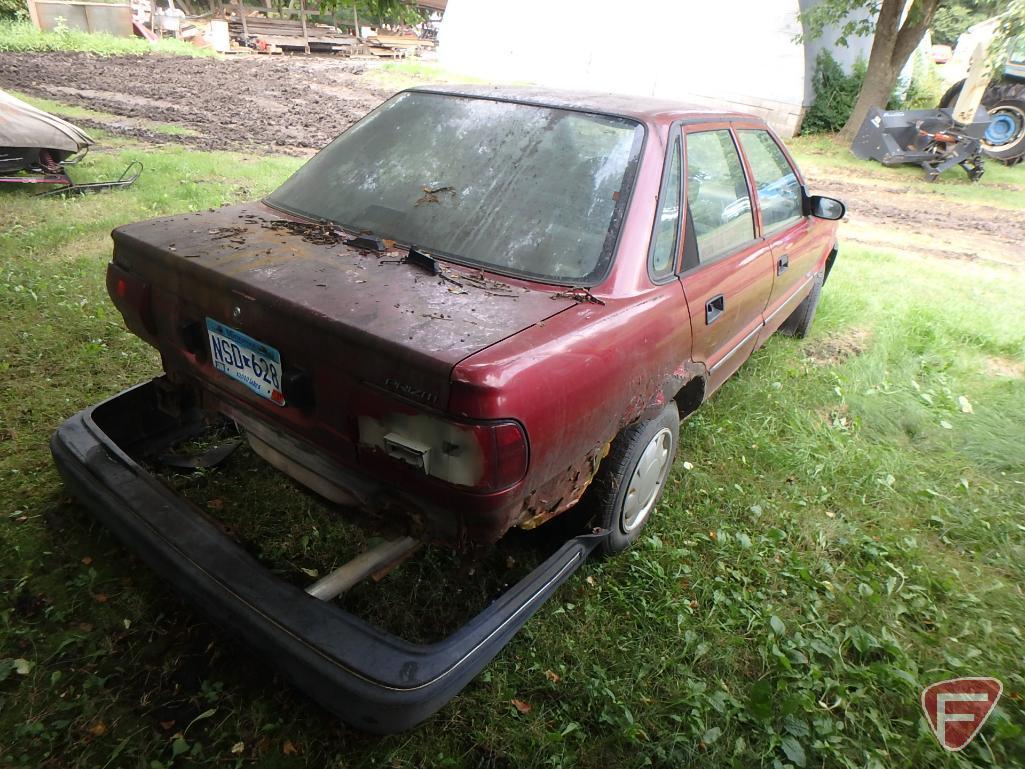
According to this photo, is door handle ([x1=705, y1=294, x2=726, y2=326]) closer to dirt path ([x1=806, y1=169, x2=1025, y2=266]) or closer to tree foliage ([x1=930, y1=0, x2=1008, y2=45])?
dirt path ([x1=806, y1=169, x2=1025, y2=266])

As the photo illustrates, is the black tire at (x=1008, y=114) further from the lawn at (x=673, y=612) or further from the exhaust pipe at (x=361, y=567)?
the exhaust pipe at (x=361, y=567)

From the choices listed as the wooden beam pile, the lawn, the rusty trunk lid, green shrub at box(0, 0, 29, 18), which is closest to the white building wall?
the wooden beam pile

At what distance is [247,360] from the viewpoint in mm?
1863

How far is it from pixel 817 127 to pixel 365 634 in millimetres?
16954

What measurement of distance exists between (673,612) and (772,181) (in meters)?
2.28

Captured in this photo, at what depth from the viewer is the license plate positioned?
1.80 metres

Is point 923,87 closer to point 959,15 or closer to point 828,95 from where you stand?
point 828,95

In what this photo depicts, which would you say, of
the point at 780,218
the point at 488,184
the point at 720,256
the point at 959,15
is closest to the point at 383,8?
the point at 780,218

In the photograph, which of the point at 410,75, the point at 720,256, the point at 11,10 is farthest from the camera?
the point at 11,10

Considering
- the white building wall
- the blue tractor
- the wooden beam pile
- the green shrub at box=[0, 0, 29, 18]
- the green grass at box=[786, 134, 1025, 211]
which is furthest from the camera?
the wooden beam pile

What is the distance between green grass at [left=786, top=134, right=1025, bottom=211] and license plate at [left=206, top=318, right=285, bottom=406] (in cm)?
1226

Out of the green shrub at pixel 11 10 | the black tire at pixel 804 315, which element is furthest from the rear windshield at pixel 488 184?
the green shrub at pixel 11 10

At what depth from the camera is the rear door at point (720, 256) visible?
2.49 metres

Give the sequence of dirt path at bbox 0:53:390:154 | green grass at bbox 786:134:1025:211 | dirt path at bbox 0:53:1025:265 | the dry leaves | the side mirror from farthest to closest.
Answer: green grass at bbox 786:134:1025:211 → dirt path at bbox 0:53:390:154 → dirt path at bbox 0:53:1025:265 → the side mirror → the dry leaves
